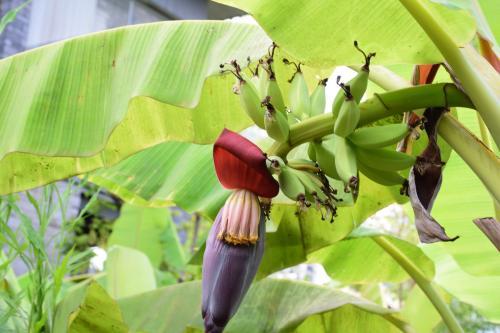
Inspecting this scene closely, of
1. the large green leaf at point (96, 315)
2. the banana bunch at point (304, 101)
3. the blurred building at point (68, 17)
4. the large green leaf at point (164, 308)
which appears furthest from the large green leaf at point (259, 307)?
the blurred building at point (68, 17)

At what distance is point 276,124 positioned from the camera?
0.66m

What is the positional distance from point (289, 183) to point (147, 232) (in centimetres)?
150

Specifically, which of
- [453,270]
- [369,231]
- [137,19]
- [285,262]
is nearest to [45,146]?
[285,262]

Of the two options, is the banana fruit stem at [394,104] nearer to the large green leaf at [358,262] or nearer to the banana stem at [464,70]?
the banana stem at [464,70]

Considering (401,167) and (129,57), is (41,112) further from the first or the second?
(401,167)

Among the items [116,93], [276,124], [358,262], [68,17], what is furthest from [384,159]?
[68,17]

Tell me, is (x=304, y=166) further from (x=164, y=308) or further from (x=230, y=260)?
(x=164, y=308)

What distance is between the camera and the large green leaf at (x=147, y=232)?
2.08 m

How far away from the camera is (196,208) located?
1037mm

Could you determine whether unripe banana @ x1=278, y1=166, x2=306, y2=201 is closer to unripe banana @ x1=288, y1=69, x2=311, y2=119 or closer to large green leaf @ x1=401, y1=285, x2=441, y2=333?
unripe banana @ x1=288, y1=69, x2=311, y2=119

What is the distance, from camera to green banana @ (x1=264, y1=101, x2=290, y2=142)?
2.15 feet

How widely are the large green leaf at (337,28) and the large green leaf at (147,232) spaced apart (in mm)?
1387

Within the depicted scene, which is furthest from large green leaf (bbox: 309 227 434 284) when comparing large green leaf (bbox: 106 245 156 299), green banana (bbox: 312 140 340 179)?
green banana (bbox: 312 140 340 179)

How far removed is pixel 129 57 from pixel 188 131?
0.50ft
